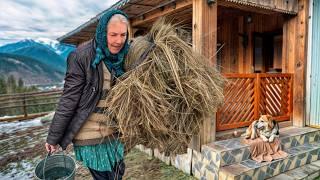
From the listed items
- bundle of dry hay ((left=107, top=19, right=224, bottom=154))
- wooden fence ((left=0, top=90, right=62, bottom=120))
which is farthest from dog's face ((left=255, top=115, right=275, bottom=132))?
wooden fence ((left=0, top=90, right=62, bottom=120))

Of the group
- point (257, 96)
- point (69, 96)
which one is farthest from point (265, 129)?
point (69, 96)

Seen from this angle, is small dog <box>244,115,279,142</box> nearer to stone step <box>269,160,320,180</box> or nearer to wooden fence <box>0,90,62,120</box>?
stone step <box>269,160,320,180</box>

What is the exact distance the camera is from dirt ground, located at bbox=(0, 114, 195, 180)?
346cm

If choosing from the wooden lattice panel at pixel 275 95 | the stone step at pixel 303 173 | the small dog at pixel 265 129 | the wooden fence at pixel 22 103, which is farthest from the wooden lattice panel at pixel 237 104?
the wooden fence at pixel 22 103

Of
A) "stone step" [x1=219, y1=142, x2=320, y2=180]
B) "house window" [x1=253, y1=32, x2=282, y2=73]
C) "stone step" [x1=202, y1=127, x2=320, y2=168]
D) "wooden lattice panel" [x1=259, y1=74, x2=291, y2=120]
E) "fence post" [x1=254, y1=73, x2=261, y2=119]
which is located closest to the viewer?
"stone step" [x1=219, y1=142, x2=320, y2=180]

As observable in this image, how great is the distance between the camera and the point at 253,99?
12.4ft

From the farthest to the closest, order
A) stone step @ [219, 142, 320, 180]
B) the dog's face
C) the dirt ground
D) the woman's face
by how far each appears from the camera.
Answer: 1. the dirt ground
2. the dog's face
3. stone step @ [219, 142, 320, 180]
4. the woman's face

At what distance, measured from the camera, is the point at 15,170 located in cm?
386

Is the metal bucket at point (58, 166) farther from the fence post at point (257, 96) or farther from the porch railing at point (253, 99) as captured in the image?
the fence post at point (257, 96)

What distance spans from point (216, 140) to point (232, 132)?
0.35 meters

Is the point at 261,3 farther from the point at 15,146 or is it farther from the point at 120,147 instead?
the point at 15,146

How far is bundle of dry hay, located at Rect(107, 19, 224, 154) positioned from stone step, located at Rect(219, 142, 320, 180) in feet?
4.03

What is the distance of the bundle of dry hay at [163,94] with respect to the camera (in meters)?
1.48

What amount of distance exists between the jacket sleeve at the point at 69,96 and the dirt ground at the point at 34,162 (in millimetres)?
2160
